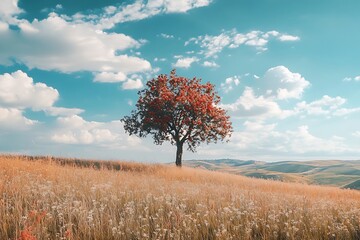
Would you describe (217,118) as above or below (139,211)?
above

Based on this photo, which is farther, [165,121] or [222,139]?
[222,139]

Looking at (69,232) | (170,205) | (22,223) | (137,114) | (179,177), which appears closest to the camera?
(69,232)

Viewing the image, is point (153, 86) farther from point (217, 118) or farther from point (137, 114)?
point (217, 118)

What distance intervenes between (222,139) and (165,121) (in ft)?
25.6

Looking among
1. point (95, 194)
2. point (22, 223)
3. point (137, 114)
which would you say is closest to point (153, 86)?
point (137, 114)

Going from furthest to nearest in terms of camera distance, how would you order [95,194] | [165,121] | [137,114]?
[137,114], [165,121], [95,194]

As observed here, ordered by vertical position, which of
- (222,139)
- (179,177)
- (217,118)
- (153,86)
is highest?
(153,86)

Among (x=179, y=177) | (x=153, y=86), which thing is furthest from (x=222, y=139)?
(x=179, y=177)

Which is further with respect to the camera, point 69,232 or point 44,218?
point 44,218

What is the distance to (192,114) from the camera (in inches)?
1497

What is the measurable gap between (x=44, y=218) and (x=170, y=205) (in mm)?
3204

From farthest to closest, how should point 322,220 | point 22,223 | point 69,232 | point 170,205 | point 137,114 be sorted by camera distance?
point 137,114, point 170,205, point 322,220, point 22,223, point 69,232

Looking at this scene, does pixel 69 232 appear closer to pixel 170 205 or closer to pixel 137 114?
pixel 170 205

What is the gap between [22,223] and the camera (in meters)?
7.58
